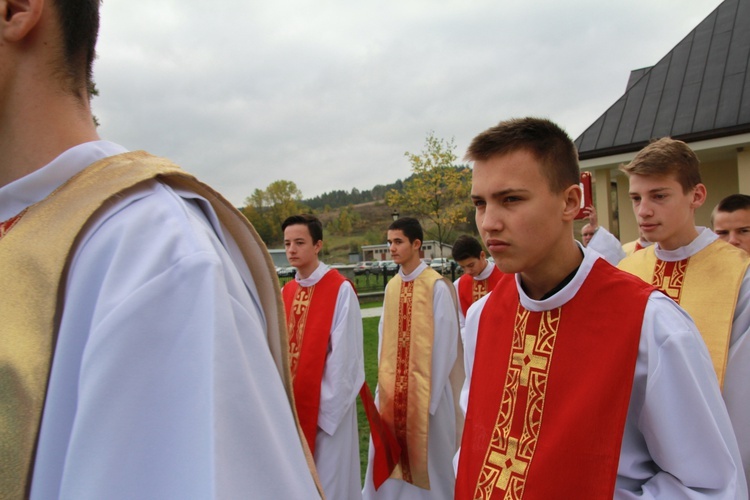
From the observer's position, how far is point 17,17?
885 millimetres

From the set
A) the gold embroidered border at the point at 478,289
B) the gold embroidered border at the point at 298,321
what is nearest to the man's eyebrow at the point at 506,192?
the gold embroidered border at the point at 298,321

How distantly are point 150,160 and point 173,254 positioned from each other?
0.94 feet

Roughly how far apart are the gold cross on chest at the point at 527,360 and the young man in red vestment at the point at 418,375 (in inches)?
140

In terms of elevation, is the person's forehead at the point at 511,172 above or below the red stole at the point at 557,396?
above

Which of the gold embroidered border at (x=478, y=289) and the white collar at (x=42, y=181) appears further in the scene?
the gold embroidered border at (x=478, y=289)

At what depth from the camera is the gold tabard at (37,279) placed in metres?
0.70

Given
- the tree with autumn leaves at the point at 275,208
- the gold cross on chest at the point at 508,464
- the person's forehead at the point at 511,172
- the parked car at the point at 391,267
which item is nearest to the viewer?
the gold cross on chest at the point at 508,464

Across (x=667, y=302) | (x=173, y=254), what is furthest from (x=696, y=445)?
(x=173, y=254)

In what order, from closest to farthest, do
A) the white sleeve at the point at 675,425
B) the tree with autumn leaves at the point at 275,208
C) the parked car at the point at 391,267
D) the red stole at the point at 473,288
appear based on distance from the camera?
the white sleeve at the point at 675,425
the red stole at the point at 473,288
the parked car at the point at 391,267
the tree with autumn leaves at the point at 275,208

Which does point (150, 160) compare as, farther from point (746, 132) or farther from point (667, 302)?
point (746, 132)

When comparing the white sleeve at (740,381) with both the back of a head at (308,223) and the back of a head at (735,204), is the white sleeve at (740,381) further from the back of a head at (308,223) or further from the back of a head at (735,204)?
the back of a head at (308,223)

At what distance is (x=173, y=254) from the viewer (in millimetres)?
736

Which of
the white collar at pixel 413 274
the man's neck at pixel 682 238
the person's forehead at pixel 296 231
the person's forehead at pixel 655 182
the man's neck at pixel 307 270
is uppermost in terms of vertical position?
the person's forehead at pixel 655 182

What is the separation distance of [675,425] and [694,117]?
1266cm
